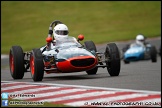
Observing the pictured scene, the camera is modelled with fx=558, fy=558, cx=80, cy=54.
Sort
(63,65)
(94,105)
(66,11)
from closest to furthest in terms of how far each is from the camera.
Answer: (94,105) < (63,65) < (66,11)

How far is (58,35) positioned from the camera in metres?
15.2

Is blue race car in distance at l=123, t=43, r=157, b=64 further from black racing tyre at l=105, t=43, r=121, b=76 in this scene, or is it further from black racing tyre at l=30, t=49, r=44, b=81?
black racing tyre at l=30, t=49, r=44, b=81

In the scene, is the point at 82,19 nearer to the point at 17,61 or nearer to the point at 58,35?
the point at 58,35

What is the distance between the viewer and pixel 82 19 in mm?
48500

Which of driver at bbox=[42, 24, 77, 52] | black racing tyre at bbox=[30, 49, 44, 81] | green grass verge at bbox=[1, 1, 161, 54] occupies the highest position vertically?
green grass verge at bbox=[1, 1, 161, 54]

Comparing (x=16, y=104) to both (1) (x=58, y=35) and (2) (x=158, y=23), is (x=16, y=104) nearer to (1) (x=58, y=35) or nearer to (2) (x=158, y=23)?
(1) (x=58, y=35)

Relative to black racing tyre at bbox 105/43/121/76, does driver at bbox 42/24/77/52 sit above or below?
above

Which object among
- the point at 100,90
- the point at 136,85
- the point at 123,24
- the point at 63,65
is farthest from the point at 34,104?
the point at 123,24

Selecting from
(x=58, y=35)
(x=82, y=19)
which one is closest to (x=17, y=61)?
(x=58, y=35)

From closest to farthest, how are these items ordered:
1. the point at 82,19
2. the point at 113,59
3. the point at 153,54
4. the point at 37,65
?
the point at 37,65
the point at 113,59
the point at 153,54
the point at 82,19

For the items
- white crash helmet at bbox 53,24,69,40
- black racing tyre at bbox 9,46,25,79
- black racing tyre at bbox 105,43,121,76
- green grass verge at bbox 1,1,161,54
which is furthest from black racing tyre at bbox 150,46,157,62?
green grass verge at bbox 1,1,161,54

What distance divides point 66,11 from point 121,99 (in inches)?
1676

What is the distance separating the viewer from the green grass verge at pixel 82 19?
40.9 meters

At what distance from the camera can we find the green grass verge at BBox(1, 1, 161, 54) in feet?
134
